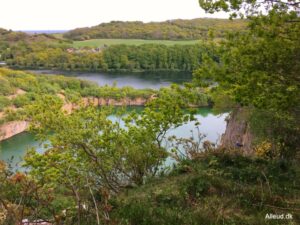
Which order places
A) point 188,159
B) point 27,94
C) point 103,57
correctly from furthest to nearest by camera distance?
1. point 103,57
2. point 27,94
3. point 188,159

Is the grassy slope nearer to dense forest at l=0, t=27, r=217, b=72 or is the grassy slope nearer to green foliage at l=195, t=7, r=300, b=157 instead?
green foliage at l=195, t=7, r=300, b=157

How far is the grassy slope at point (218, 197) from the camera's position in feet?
13.9

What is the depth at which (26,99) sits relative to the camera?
37.7 meters

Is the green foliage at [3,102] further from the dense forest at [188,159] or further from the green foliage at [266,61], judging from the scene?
the green foliage at [266,61]

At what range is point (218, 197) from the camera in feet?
16.3

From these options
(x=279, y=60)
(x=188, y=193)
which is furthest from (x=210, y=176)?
(x=279, y=60)

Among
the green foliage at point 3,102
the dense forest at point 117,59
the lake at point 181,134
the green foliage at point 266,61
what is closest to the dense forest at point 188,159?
the green foliage at point 266,61

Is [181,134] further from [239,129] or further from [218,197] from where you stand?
[218,197]

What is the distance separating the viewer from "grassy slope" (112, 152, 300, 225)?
4223mm

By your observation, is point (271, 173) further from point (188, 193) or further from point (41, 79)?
point (41, 79)

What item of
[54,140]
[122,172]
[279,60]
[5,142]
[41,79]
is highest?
[279,60]

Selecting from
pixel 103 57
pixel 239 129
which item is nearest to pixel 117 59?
pixel 103 57

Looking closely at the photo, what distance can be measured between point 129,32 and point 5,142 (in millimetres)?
81674

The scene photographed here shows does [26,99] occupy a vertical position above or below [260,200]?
below
